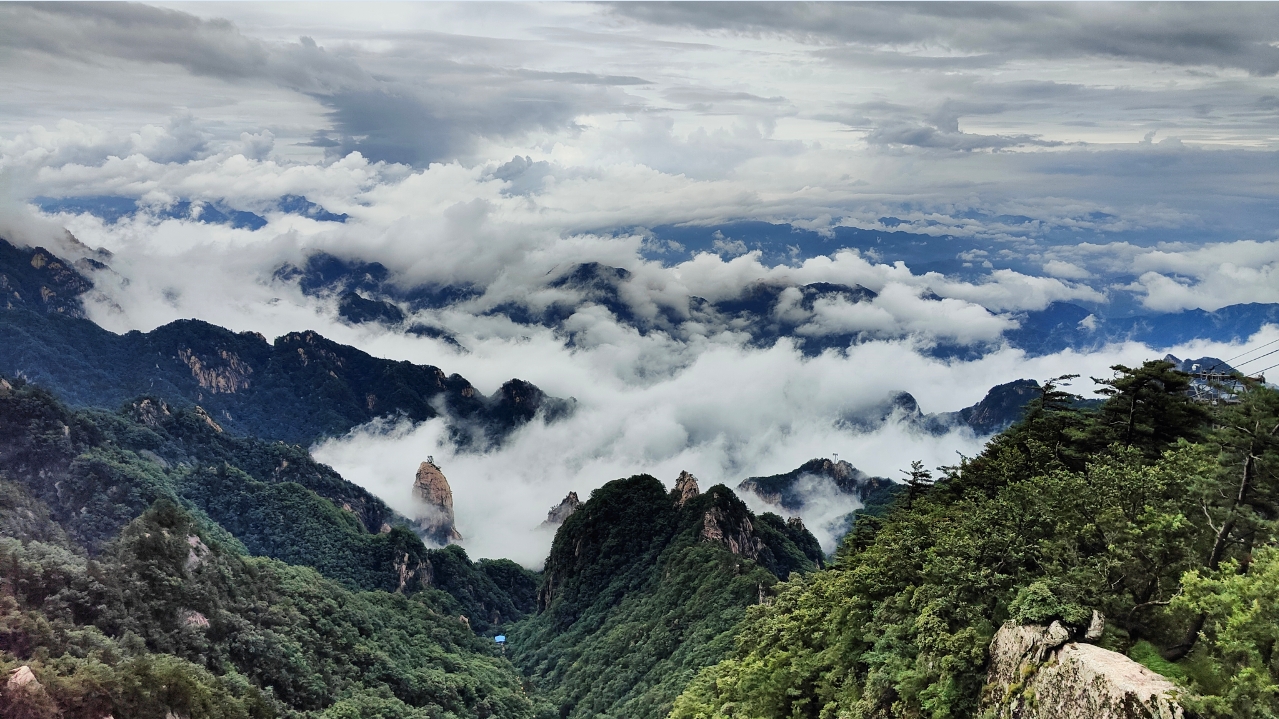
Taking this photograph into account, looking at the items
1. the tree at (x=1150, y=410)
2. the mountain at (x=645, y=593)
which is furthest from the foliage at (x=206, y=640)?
the tree at (x=1150, y=410)

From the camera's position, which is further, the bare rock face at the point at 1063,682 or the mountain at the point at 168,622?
the mountain at the point at 168,622

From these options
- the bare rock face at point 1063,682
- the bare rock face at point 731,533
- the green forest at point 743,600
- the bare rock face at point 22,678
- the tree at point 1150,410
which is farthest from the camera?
the bare rock face at point 731,533

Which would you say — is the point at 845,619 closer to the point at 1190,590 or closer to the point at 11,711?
the point at 1190,590

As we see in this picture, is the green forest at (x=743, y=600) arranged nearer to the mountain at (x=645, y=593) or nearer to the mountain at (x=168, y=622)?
the mountain at (x=168, y=622)

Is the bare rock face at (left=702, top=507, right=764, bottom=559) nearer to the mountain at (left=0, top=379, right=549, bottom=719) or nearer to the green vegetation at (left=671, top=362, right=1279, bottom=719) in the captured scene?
the mountain at (left=0, top=379, right=549, bottom=719)

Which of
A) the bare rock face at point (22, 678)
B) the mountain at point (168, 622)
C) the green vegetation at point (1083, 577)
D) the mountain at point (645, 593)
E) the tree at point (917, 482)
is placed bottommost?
the mountain at point (645, 593)

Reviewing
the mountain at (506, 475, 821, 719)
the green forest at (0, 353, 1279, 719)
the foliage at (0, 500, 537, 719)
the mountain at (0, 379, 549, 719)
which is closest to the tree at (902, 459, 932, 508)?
the green forest at (0, 353, 1279, 719)
